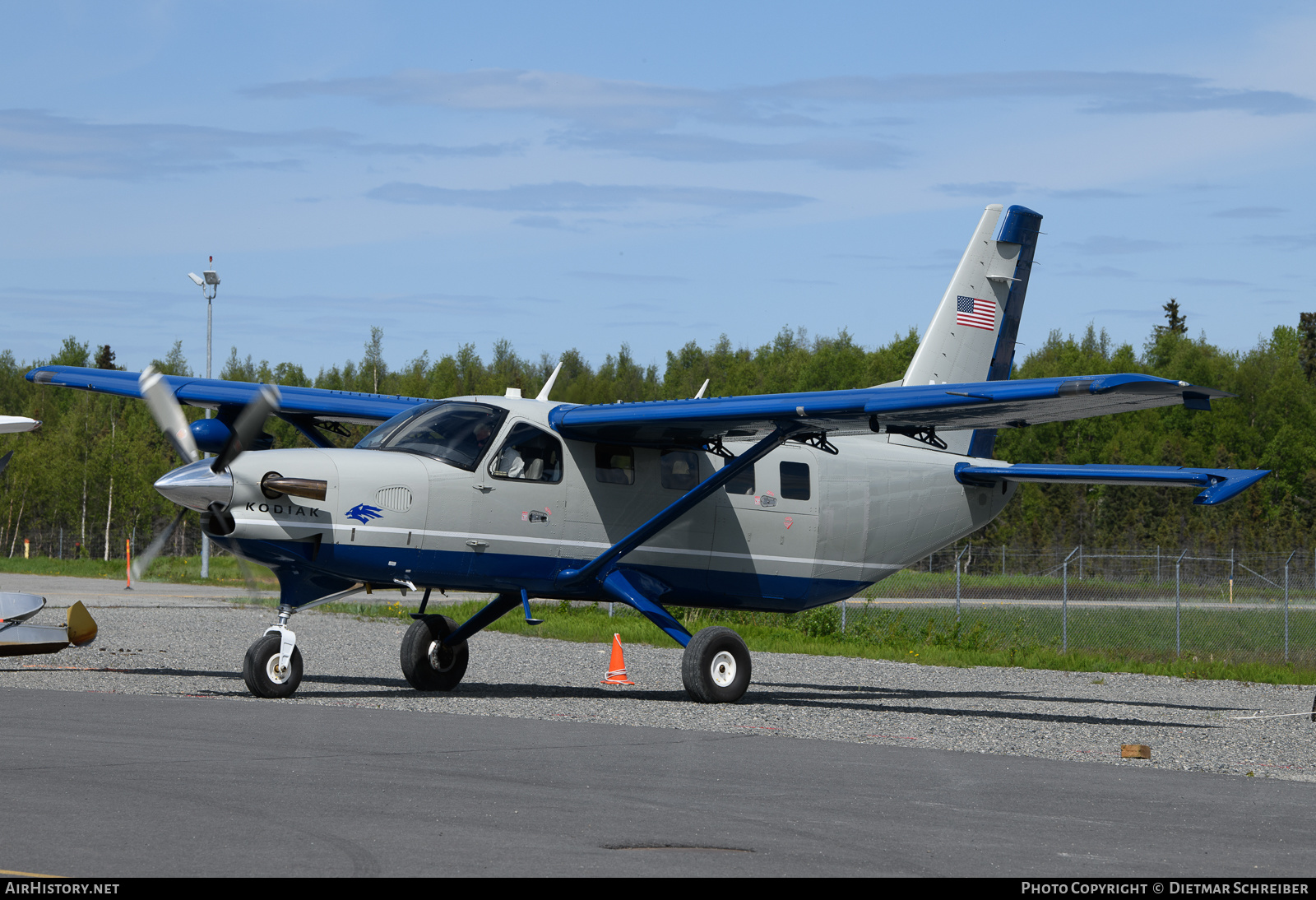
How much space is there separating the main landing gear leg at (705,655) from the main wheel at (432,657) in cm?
212

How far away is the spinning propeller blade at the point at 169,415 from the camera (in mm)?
14812

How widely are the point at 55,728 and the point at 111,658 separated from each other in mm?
8919

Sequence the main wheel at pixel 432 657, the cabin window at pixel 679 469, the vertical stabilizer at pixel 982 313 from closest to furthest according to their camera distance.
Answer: the main wheel at pixel 432 657 < the cabin window at pixel 679 469 < the vertical stabilizer at pixel 982 313

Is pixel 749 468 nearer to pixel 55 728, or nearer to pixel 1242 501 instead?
A: pixel 55 728

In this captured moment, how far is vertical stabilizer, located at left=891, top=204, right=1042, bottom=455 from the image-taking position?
19.8 m

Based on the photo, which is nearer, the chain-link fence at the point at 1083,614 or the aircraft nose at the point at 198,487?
the aircraft nose at the point at 198,487

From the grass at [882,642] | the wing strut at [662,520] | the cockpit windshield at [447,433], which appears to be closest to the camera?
the cockpit windshield at [447,433]

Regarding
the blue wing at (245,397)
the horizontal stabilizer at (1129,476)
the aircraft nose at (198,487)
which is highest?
the blue wing at (245,397)

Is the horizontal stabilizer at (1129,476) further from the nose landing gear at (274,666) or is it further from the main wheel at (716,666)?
the nose landing gear at (274,666)

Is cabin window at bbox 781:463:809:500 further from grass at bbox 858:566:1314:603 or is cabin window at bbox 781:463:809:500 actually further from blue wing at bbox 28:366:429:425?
grass at bbox 858:566:1314:603

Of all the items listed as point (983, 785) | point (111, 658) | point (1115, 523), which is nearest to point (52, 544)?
point (1115, 523)

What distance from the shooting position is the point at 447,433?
15.3 meters

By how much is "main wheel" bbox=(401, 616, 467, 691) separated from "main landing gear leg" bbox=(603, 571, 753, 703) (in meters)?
2.12

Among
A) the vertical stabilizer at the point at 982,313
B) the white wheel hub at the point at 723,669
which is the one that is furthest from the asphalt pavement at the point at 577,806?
the vertical stabilizer at the point at 982,313
